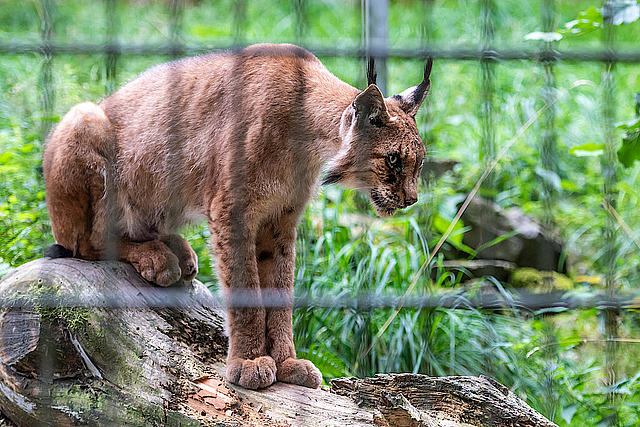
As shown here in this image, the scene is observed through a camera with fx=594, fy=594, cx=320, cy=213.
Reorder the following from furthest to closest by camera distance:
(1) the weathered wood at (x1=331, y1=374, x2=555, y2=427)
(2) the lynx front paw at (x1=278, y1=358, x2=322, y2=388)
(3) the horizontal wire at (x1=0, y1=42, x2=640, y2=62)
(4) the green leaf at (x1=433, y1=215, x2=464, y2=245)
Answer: (4) the green leaf at (x1=433, y1=215, x2=464, y2=245) → (2) the lynx front paw at (x1=278, y1=358, x2=322, y2=388) → (1) the weathered wood at (x1=331, y1=374, x2=555, y2=427) → (3) the horizontal wire at (x1=0, y1=42, x2=640, y2=62)

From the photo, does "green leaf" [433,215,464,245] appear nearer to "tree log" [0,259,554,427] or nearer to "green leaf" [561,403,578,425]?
"green leaf" [561,403,578,425]

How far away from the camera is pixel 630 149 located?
262 centimetres

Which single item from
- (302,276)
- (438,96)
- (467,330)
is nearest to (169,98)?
(302,276)

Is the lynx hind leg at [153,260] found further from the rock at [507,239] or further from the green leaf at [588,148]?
the rock at [507,239]

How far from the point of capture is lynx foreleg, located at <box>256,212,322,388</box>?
2555 millimetres

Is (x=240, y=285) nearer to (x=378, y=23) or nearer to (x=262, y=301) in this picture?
(x=262, y=301)

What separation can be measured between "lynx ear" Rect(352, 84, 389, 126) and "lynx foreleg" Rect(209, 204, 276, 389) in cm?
66

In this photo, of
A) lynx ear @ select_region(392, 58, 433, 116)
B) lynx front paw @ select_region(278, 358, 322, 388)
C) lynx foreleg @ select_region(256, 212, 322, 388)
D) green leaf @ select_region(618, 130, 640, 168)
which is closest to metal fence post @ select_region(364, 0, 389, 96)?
lynx ear @ select_region(392, 58, 433, 116)

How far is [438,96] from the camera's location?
5.28 m

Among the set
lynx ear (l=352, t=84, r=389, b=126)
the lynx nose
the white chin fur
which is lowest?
the white chin fur

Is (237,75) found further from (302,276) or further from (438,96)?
(438,96)

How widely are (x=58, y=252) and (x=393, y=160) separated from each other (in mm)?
1558

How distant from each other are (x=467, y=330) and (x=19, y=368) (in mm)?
2363

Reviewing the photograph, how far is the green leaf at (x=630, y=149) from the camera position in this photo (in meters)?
2.61
